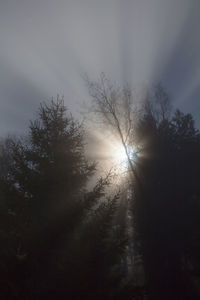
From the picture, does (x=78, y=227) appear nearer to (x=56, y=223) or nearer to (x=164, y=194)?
(x=56, y=223)

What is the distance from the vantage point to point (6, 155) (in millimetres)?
17484

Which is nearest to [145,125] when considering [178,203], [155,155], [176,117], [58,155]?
[155,155]

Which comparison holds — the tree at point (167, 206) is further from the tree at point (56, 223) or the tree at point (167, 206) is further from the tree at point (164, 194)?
the tree at point (56, 223)

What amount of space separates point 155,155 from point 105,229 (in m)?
7.48

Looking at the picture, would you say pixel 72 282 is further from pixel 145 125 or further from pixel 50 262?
pixel 145 125

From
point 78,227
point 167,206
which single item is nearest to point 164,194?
point 167,206

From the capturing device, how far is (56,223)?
14.8 ft

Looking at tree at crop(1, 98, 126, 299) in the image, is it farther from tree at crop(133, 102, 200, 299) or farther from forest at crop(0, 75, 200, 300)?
tree at crop(133, 102, 200, 299)

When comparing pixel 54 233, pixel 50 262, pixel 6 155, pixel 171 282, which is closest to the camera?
pixel 50 262

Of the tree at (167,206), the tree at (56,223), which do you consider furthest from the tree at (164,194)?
the tree at (56,223)

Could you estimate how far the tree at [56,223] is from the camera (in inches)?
150

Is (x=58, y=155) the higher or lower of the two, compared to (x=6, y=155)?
lower

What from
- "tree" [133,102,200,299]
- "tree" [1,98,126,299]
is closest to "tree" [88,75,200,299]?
"tree" [133,102,200,299]

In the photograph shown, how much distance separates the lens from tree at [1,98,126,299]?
382 cm
